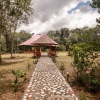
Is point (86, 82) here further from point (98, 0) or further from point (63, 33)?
point (63, 33)

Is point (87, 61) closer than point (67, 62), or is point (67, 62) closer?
point (87, 61)

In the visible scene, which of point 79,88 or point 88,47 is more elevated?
point 88,47

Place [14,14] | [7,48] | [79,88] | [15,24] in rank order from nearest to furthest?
[79,88], [14,14], [15,24], [7,48]

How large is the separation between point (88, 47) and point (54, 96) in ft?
9.86

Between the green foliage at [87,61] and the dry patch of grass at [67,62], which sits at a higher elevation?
the green foliage at [87,61]

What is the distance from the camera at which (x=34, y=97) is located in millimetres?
7184

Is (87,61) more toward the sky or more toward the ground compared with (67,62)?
more toward the sky

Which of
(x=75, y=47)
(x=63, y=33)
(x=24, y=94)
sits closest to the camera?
(x=24, y=94)

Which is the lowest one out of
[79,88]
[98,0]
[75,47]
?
[79,88]

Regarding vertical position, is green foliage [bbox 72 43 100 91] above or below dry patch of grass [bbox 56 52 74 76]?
above

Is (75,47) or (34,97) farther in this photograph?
(75,47)

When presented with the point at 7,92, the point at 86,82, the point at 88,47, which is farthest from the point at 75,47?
the point at 7,92

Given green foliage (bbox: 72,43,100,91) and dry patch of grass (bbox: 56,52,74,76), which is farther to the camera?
dry patch of grass (bbox: 56,52,74,76)

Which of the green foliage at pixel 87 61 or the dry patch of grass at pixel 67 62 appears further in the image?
the dry patch of grass at pixel 67 62
